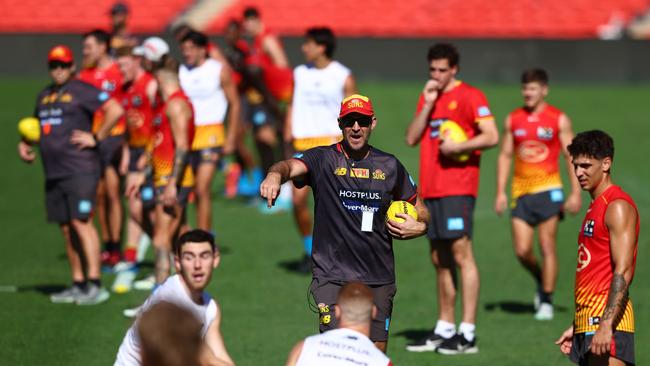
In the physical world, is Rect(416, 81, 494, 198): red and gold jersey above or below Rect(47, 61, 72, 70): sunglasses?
below

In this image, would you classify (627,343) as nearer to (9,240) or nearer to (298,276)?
(298,276)

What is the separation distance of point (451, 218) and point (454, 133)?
75 cm

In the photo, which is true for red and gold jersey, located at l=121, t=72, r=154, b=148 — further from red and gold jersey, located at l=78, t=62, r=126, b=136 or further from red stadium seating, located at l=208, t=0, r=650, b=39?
red stadium seating, located at l=208, t=0, r=650, b=39

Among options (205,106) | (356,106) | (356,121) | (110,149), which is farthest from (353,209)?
(110,149)

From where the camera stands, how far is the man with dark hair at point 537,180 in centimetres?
1125

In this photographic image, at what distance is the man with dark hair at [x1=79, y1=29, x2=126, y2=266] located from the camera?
43.3 feet

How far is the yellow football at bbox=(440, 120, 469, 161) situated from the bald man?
4.23 m

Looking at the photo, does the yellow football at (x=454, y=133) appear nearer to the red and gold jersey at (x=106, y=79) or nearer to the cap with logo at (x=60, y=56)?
the cap with logo at (x=60, y=56)

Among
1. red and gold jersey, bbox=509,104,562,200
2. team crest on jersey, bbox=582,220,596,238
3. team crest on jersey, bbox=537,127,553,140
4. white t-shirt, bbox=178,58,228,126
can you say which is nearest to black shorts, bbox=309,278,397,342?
team crest on jersey, bbox=582,220,596,238

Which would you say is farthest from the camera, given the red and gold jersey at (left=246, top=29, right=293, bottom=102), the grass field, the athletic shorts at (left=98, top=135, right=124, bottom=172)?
the red and gold jersey at (left=246, top=29, right=293, bottom=102)

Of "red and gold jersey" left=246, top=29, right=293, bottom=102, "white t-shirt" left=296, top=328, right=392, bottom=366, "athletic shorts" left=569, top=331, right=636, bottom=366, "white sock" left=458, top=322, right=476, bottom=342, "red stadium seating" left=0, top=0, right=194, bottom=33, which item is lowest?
"white sock" left=458, top=322, right=476, bottom=342

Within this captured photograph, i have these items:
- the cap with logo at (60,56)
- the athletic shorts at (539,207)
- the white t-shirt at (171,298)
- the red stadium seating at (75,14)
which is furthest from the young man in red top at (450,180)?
the red stadium seating at (75,14)

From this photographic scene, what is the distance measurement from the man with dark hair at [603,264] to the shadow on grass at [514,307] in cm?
418

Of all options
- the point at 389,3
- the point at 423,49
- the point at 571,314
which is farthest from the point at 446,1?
the point at 571,314
